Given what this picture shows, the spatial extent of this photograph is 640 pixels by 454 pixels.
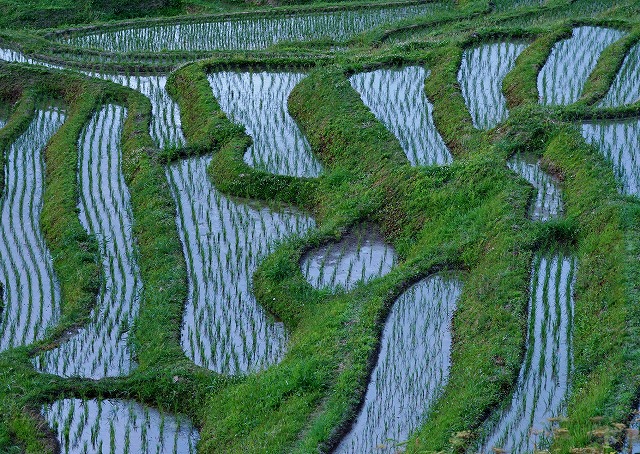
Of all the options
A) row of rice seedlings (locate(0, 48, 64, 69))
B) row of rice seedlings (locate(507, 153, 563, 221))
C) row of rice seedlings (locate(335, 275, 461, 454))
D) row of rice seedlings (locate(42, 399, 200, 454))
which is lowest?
row of rice seedlings (locate(42, 399, 200, 454))

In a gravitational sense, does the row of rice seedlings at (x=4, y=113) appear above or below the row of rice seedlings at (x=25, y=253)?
above

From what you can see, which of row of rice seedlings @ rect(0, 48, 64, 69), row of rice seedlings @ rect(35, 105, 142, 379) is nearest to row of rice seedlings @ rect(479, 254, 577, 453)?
row of rice seedlings @ rect(35, 105, 142, 379)

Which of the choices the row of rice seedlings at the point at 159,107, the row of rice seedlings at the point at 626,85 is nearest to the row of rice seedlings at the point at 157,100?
the row of rice seedlings at the point at 159,107

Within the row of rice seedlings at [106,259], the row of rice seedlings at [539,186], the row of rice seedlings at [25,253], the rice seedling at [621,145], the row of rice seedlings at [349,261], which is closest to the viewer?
the row of rice seedlings at [106,259]

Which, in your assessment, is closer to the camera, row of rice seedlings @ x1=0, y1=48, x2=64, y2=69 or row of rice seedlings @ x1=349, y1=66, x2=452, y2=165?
row of rice seedlings @ x1=349, y1=66, x2=452, y2=165

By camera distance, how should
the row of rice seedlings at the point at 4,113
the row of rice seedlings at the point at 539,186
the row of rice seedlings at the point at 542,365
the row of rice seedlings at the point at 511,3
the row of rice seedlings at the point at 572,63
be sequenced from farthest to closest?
the row of rice seedlings at the point at 511,3, the row of rice seedlings at the point at 4,113, the row of rice seedlings at the point at 572,63, the row of rice seedlings at the point at 539,186, the row of rice seedlings at the point at 542,365

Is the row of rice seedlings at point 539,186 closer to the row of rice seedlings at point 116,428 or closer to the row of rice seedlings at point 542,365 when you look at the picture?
the row of rice seedlings at point 542,365

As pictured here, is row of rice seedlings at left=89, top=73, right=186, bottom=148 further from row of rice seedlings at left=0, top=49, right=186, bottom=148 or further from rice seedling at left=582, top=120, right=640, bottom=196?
rice seedling at left=582, top=120, right=640, bottom=196
